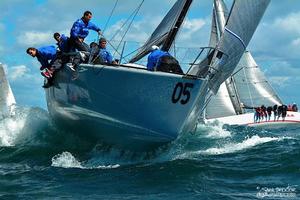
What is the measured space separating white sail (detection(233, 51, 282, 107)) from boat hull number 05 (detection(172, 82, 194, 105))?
2619 cm

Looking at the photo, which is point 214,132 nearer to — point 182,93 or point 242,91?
point 182,93

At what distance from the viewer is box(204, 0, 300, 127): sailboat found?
2953cm

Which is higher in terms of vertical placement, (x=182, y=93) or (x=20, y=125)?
(x=20, y=125)

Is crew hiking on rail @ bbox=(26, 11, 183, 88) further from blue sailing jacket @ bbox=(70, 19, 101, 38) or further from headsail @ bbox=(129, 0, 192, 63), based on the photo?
headsail @ bbox=(129, 0, 192, 63)

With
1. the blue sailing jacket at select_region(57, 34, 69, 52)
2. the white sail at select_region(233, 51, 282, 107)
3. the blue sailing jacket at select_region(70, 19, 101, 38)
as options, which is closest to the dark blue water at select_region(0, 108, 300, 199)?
the blue sailing jacket at select_region(57, 34, 69, 52)

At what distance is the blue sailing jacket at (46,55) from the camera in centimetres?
1224

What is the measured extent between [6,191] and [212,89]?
3870 mm

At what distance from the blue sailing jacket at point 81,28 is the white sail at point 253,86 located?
76.6 ft

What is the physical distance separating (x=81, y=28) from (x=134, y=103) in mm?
3462

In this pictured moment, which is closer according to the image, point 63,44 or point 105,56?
point 105,56

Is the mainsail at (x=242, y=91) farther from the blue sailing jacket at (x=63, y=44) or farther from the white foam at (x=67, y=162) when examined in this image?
the white foam at (x=67, y=162)

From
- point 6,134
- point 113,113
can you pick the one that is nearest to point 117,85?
point 113,113

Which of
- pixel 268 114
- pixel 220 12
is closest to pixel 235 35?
pixel 220 12

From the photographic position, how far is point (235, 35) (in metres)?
→ 8.66
